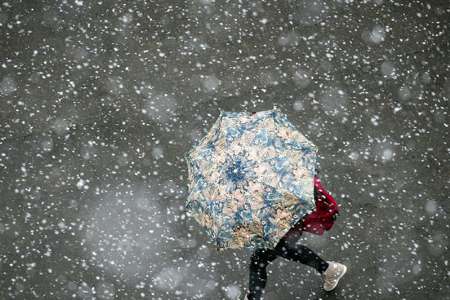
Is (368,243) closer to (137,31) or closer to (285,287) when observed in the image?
(285,287)

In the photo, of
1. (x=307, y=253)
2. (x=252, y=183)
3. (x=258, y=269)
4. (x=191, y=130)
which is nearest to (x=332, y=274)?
(x=307, y=253)

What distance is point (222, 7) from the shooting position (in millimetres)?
6336

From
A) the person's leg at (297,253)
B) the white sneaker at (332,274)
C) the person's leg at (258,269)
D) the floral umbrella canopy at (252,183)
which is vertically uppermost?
the floral umbrella canopy at (252,183)

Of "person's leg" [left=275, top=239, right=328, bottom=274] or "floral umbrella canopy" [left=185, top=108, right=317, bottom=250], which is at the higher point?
"floral umbrella canopy" [left=185, top=108, right=317, bottom=250]

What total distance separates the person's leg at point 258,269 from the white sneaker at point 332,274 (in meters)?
0.49

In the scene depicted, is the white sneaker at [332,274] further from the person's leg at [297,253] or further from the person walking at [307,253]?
the person's leg at [297,253]

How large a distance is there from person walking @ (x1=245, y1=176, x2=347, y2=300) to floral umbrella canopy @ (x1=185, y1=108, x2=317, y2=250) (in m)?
0.29

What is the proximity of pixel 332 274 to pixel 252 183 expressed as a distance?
1417 millimetres

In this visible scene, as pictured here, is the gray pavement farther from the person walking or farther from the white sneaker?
the person walking

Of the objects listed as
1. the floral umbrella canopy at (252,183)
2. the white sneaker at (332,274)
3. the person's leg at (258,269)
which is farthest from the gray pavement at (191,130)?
the floral umbrella canopy at (252,183)

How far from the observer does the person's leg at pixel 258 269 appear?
4301 millimetres

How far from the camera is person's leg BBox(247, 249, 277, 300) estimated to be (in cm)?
430

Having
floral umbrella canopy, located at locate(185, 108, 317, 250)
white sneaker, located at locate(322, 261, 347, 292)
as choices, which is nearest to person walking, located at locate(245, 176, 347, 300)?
white sneaker, located at locate(322, 261, 347, 292)

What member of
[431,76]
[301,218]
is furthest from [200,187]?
[431,76]
